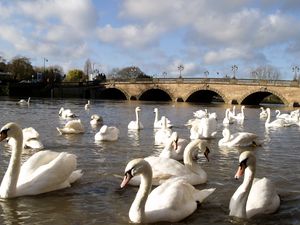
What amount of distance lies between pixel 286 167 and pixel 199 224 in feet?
16.8

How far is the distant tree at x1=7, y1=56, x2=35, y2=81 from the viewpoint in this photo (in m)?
101

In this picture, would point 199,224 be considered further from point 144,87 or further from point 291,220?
point 144,87

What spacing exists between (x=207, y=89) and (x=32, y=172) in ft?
214

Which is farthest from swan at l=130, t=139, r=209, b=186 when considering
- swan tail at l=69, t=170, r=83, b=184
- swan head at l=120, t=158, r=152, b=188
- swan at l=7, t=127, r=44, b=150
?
→ swan at l=7, t=127, r=44, b=150

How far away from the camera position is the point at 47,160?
26.8 feet

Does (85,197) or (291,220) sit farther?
(85,197)

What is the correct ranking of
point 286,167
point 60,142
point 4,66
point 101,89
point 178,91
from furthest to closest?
point 4,66 → point 101,89 → point 178,91 → point 60,142 → point 286,167

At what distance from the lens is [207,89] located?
72.0m

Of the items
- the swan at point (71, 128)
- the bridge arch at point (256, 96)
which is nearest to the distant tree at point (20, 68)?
the bridge arch at point (256, 96)

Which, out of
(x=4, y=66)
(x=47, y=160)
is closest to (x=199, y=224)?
(x=47, y=160)

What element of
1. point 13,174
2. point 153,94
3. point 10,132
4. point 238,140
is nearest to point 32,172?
point 13,174

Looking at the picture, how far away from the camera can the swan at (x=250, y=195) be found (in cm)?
658

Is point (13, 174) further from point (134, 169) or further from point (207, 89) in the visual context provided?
point (207, 89)

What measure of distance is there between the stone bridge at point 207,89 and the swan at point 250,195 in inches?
2235
